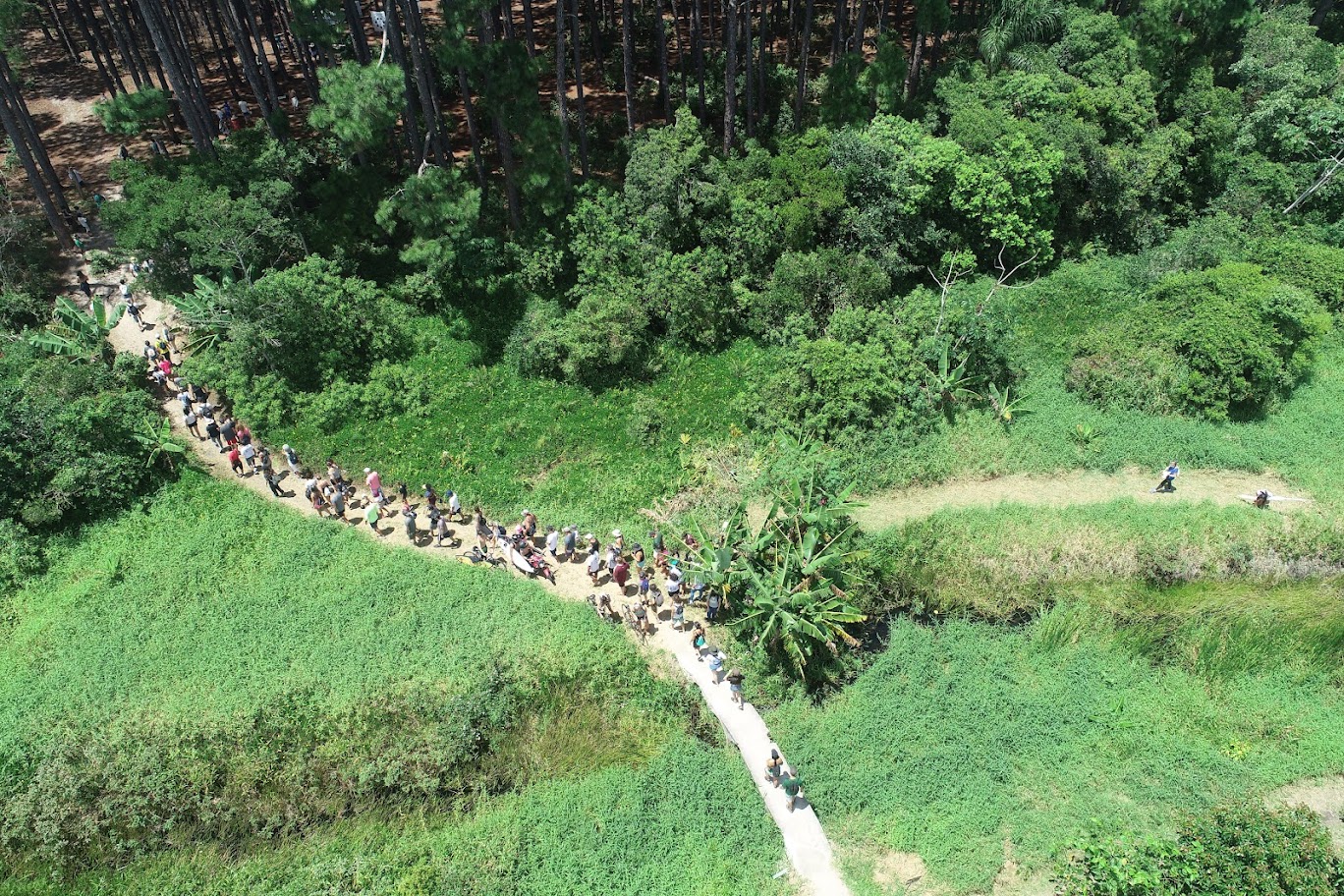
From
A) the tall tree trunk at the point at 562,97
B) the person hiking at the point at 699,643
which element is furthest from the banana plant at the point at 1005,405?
the tall tree trunk at the point at 562,97

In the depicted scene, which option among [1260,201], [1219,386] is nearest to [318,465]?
[1219,386]

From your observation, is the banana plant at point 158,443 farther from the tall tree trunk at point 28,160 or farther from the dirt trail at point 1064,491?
the dirt trail at point 1064,491

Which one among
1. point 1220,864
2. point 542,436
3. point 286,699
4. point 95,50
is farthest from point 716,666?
point 95,50

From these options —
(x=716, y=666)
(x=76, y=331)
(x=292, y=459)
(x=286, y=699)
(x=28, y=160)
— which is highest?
(x=28, y=160)

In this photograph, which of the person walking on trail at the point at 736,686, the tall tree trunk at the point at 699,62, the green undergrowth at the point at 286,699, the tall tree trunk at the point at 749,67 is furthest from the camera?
the tall tree trunk at the point at 699,62

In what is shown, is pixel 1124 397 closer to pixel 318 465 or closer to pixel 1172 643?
pixel 1172 643

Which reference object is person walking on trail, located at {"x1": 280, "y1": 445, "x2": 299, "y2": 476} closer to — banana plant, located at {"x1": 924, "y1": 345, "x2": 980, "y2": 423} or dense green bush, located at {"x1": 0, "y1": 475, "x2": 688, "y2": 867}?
dense green bush, located at {"x1": 0, "y1": 475, "x2": 688, "y2": 867}

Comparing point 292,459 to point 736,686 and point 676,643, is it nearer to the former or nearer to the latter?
point 676,643
